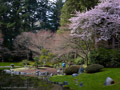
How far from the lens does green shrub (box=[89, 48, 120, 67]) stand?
1232 centimetres

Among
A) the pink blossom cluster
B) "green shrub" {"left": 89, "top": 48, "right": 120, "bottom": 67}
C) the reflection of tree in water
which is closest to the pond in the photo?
the reflection of tree in water

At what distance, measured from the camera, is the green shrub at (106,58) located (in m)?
12.3

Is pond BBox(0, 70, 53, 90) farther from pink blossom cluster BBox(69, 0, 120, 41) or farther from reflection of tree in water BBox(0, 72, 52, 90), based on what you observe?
pink blossom cluster BBox(69, 0, 120, 41)

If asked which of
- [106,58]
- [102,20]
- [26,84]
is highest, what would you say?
[102,20]

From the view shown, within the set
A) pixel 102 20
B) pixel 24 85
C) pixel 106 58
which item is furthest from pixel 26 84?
pixel 102 20

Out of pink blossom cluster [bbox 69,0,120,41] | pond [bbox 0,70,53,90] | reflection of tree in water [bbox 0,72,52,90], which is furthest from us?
pink blossom cluster [bbox 69,0,120,41]

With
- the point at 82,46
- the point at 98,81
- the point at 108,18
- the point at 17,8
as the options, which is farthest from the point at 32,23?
the point at 98,81

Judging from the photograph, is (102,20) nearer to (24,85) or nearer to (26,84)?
(26,84)

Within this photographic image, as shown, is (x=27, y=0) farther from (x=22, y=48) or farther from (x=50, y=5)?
(x=22, y=48)

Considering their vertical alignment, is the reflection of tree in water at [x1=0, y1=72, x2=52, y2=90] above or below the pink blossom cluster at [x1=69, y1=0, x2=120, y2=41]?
below

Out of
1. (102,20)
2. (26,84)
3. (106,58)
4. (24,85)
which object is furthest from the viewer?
(102,20)

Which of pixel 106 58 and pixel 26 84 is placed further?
pixel 106 58

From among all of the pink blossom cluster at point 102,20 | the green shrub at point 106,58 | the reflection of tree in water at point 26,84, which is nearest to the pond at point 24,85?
the reflection of tree in water at point 26,84

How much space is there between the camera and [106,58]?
491 inches
